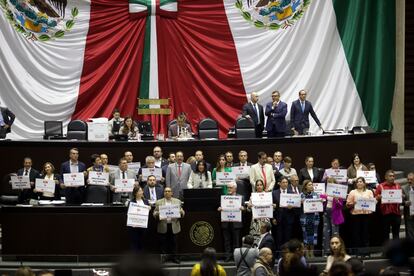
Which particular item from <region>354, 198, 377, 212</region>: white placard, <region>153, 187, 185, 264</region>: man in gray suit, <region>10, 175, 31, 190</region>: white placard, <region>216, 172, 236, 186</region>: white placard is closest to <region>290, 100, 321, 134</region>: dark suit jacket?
<region>216, 172, 236, 186</region>: white placard

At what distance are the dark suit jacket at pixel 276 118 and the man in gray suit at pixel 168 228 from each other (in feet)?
15.0

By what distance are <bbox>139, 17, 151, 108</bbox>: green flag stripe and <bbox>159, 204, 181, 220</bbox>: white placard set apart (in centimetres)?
791

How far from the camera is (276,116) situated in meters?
21.7

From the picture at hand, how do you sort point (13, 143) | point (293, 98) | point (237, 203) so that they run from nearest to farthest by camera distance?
point (237, 203) → point (13, 143) → point (293, 98)

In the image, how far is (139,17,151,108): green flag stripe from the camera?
25312 mm

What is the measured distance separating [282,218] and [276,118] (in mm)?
4149

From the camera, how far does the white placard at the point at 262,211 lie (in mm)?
17766

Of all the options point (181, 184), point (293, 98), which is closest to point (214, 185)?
point (181, 184)

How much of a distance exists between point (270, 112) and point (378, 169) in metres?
3.09

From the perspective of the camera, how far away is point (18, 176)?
19188mm

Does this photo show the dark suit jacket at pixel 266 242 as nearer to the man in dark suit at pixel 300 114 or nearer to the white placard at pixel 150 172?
the white placard at pixel 150 172

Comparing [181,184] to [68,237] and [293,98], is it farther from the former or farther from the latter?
[293,98]

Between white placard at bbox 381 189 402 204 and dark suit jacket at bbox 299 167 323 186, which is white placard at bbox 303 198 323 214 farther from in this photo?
white placard at bbox 381 189 402 204

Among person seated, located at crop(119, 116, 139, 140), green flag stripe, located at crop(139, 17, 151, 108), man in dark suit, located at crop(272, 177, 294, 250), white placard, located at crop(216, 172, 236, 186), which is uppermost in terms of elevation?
green flag stripe, located at crop(139, 17, 151, 108)
